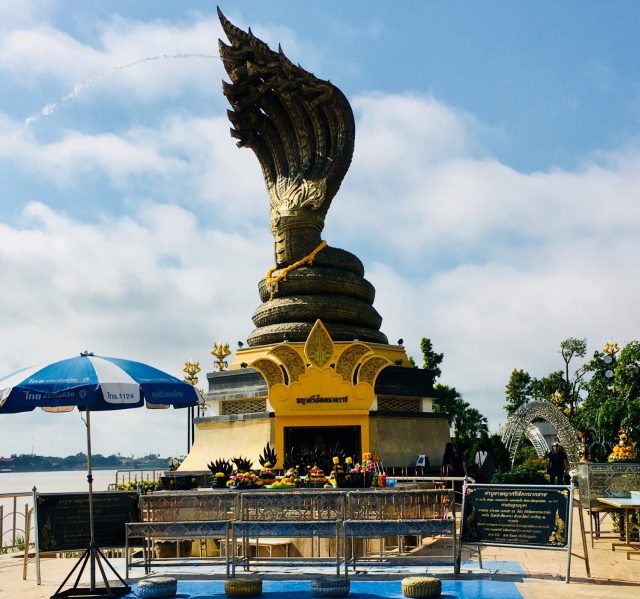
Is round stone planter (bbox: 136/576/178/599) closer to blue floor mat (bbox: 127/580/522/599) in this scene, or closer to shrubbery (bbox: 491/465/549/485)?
blue floor mat (bbox: 127/580/522/599)

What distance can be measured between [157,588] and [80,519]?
2226mm

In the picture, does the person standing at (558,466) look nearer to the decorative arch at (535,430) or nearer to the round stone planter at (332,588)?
the decorative arch at (535,430)

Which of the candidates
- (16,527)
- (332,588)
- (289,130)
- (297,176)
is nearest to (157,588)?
(332,588)

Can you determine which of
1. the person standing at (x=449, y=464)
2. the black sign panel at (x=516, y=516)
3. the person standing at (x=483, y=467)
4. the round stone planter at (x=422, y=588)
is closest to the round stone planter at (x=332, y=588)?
the round stone planter at (x=422, y=588)

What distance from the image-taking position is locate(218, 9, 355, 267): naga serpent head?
28.4m

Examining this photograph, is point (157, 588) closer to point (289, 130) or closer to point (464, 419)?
point (289, 130)

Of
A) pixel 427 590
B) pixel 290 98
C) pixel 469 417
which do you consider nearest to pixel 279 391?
pixel 290 98

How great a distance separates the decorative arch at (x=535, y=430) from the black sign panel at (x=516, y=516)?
18429 mm

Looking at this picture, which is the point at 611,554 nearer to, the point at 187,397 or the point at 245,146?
the point at 187,397

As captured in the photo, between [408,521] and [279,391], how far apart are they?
1315cm

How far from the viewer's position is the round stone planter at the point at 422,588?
863 cm

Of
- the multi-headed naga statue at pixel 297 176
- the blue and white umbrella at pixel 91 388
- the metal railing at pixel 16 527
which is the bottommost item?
the metal railing at pixel 16 527

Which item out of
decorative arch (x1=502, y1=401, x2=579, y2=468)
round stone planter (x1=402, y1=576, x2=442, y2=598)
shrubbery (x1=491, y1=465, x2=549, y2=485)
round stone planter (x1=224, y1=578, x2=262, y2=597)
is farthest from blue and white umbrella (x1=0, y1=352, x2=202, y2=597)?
decorative arch (x1=502, y1=401, x2=579, y2=468)

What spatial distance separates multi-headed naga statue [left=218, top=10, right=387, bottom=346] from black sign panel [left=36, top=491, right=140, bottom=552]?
51.4 feet
